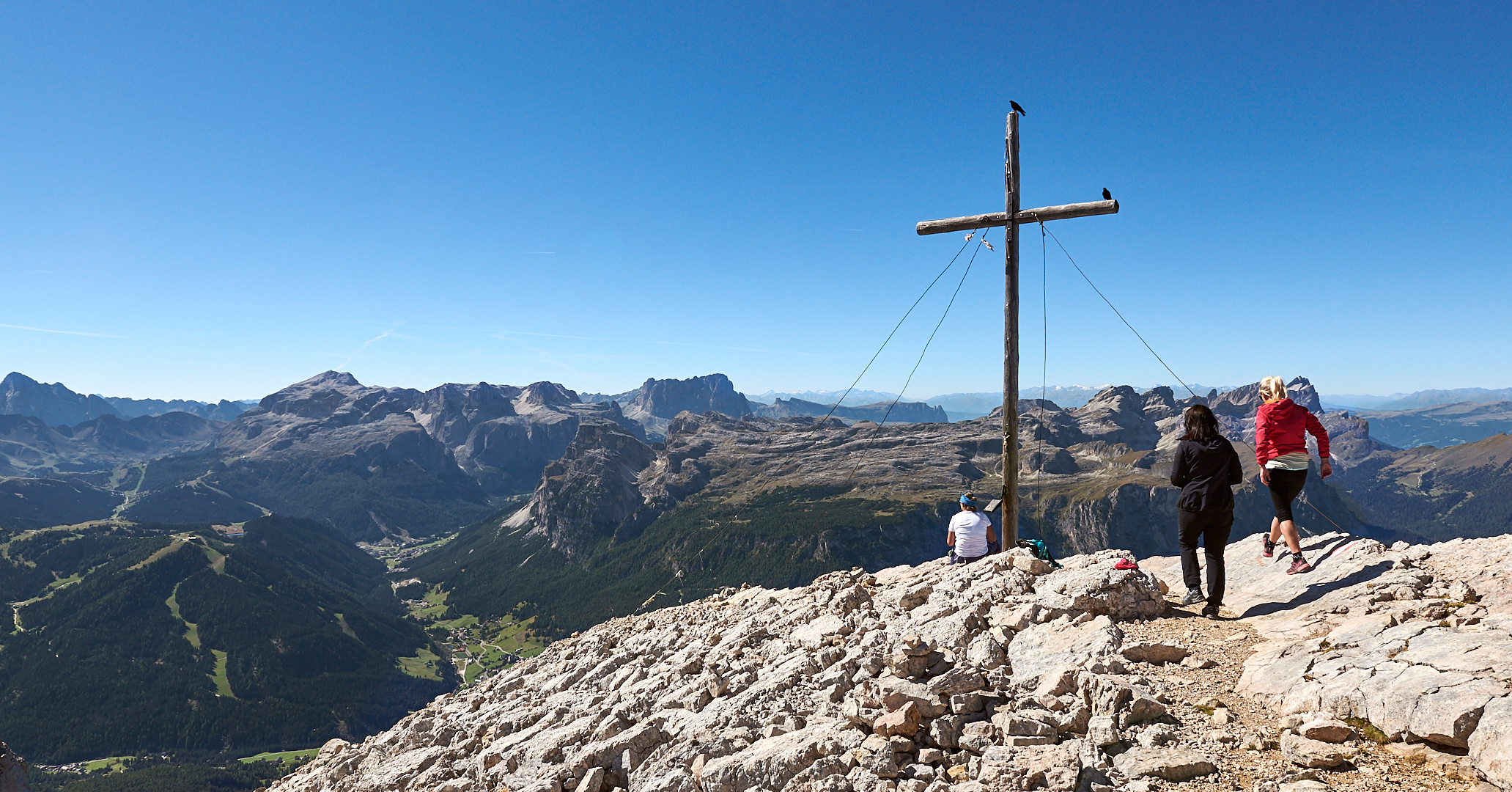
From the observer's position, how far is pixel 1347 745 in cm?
771

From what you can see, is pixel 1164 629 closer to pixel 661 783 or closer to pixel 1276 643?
pixel 1276 643

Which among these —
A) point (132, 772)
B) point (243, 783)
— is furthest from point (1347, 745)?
point (132, 772)

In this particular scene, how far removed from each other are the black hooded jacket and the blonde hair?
157cm

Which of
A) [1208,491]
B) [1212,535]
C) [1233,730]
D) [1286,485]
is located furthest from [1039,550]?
[1233,730]

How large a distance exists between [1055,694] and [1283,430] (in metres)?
7.96

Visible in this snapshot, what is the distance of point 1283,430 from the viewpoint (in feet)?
43.8

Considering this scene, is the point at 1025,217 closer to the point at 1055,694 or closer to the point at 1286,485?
the point at 1286,485

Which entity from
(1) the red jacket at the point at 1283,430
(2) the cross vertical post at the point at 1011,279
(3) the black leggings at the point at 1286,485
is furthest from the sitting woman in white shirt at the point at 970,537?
(1) the red jacket at the point at 1283,430

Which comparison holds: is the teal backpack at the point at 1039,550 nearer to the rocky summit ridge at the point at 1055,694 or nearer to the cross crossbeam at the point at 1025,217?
the rocky summit ridge at the point at 1055,694

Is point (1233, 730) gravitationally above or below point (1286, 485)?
below

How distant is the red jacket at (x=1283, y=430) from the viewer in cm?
1327

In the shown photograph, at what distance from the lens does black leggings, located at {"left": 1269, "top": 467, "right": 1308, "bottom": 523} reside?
13430mm

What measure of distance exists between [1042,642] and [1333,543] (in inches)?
302

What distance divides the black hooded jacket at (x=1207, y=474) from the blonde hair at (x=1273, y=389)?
1.57 meters
